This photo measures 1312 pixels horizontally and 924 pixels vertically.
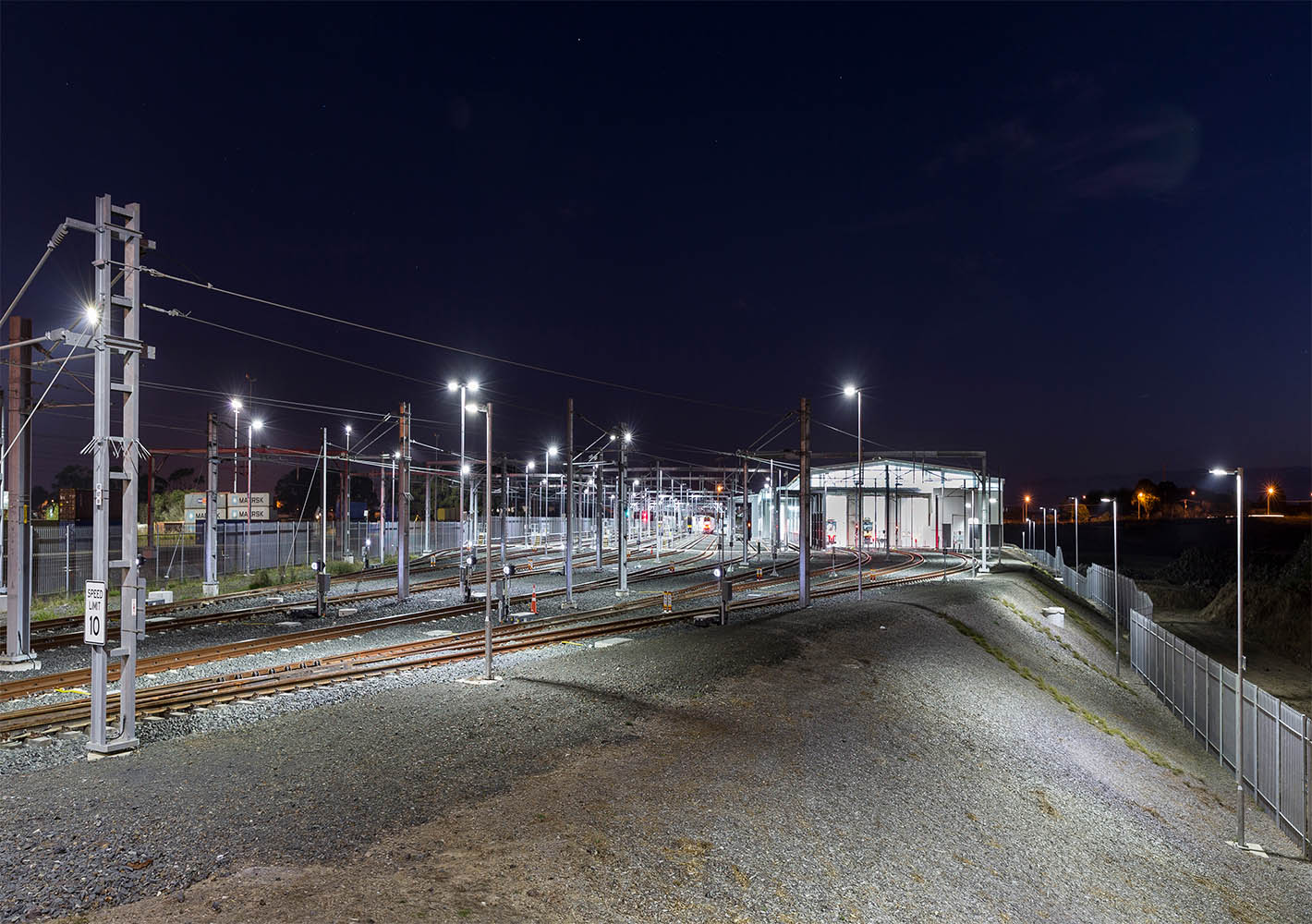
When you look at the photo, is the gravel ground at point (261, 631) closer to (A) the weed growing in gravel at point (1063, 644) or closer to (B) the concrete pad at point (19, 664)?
(B) the concrete pad at point (19, 664)

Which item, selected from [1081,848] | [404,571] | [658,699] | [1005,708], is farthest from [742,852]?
[404,571]

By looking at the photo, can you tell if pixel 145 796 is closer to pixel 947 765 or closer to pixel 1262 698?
pixel 947 765

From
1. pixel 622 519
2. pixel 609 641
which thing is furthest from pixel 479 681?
pixel 622 519

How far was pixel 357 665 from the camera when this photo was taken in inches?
707

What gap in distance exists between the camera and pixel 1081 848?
11469 mm

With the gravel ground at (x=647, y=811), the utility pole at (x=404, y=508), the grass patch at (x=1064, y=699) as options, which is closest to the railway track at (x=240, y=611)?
the utility pole at (x=404, y=508)

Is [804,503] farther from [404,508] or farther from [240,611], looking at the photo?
[240,611]

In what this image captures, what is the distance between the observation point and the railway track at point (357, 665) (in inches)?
529

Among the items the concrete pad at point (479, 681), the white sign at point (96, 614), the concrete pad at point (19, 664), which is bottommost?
the concrete pad at point (479, 681)

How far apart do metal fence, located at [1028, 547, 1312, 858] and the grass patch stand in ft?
5.24

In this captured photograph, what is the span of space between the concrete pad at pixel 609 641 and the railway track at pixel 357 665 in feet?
1.97

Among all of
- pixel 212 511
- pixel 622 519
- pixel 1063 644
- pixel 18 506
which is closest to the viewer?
pixel 18 506

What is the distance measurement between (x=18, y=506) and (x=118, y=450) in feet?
28.7

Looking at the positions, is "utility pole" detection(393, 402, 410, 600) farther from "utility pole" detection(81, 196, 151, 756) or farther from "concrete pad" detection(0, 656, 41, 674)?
"utility pole" detection(81, 196, 151, 756)
